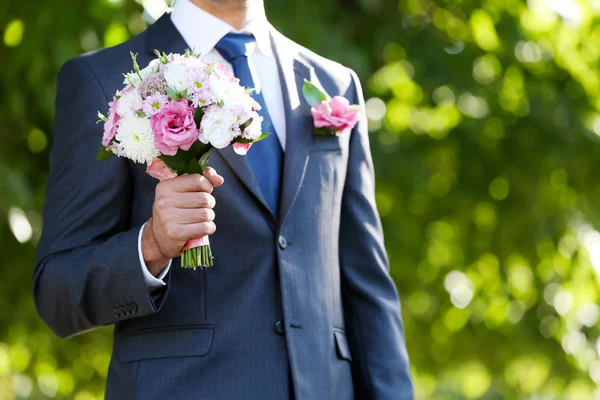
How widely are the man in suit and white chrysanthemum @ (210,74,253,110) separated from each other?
18cm

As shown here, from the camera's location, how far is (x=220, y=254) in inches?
99.7

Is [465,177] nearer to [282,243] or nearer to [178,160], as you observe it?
[282,243]

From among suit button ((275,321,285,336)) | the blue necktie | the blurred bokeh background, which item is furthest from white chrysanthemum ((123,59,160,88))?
the blurred bokeh background

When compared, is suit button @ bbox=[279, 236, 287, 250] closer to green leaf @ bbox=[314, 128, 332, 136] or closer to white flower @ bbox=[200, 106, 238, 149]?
green leaf @ bbox=[314, 128, 332, 136]

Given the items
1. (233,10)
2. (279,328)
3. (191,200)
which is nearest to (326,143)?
(233,10)

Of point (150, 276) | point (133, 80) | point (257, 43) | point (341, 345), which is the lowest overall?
point (341, 345)

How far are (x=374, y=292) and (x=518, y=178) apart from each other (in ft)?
10.2

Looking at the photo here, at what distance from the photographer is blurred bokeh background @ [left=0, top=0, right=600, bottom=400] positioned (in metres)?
5.09

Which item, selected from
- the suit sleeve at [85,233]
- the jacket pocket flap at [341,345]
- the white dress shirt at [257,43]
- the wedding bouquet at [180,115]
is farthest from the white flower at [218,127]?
the jacket pocket flap at [341,345]

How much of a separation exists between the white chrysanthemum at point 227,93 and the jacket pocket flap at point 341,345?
783 millimetres

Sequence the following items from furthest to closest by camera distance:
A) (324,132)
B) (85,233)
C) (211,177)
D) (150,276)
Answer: (324,132), (85,233), (150,276), (211,177)

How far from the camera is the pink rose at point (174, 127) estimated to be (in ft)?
7.12

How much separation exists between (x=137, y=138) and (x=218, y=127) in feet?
0.59

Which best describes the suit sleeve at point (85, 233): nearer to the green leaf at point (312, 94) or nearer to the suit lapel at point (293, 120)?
the suit lapel at point (293, 120)
